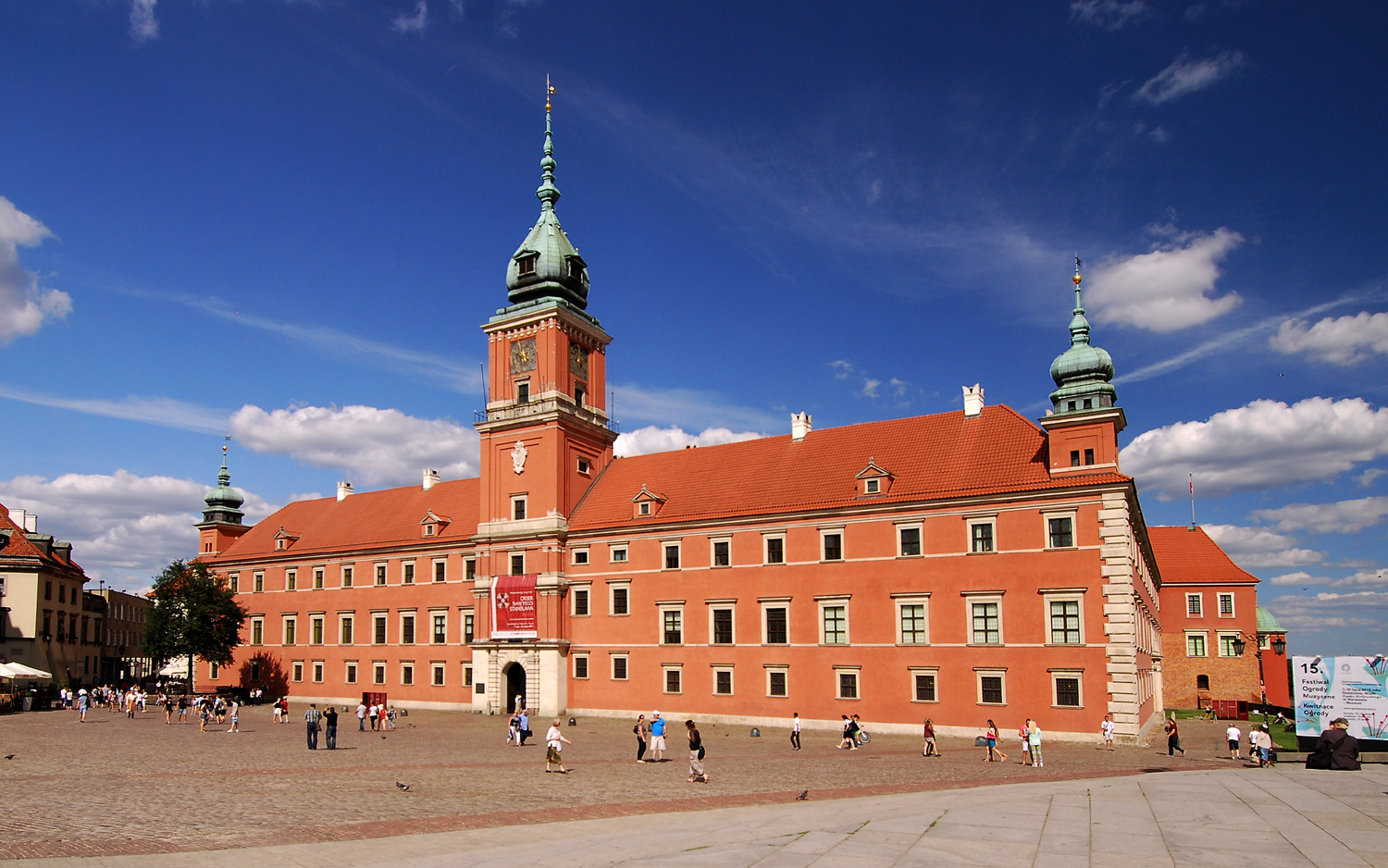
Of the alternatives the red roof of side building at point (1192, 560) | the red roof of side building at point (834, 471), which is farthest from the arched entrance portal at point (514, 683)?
the red roof of side building at point (1192, 560)

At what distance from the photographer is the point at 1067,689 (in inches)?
1490

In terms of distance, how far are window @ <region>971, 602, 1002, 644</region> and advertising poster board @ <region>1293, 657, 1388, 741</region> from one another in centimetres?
1118

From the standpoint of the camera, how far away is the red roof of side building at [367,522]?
60891 mm

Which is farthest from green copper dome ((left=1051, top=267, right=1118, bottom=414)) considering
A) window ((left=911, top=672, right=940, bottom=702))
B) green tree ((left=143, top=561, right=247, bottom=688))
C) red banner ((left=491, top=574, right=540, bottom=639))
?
green tree ((left=143, top=561, right=247, bottom=688))

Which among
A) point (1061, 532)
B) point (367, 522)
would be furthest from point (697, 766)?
point (367, 522)

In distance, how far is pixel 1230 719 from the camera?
54.8 m

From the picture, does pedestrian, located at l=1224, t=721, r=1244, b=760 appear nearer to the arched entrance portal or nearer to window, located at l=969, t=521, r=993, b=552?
window, located at l=969, t=521, r=993, b=552

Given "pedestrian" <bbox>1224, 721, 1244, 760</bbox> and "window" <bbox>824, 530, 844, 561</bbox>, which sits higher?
"window" <bbox>824, 530, 844, 561</bbox>

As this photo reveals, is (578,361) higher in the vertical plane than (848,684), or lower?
higher

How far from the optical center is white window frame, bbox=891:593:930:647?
4134 centimetres

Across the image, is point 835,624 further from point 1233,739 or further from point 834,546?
point 1233,739

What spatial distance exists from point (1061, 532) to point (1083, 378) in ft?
22.9

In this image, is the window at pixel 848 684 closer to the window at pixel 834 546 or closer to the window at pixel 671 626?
the window at pixel 834 546

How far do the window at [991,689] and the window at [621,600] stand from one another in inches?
739
